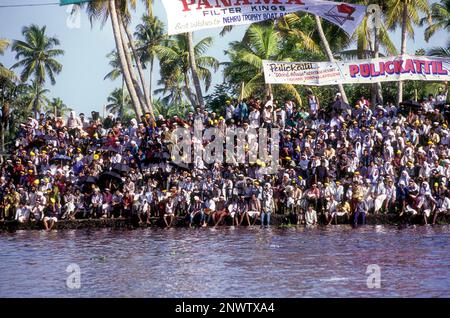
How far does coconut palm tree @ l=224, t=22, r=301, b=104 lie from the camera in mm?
46312

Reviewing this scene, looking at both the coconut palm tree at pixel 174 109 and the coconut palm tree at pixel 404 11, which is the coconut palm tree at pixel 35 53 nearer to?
the coconut palm tree at pixel 174 109

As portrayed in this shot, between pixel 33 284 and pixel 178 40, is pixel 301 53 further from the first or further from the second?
pixel 33 284

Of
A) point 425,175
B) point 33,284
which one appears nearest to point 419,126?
point 425,175

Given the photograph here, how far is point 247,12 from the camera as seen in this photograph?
108 feet

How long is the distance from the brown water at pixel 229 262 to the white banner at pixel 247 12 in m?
8.05

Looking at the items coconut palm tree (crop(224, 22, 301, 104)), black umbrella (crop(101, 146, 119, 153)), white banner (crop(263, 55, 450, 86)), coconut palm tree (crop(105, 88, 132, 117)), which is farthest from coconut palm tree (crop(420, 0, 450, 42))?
coconut palm tree (crop(105, 88, 132, 117))

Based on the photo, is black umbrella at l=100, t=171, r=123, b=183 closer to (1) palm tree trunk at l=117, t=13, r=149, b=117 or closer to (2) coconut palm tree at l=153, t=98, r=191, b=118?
(1) palm tree trunk at l=117, t=13, r=149, b=117

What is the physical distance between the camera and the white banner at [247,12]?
32.3 metres

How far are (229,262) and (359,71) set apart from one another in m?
14.2

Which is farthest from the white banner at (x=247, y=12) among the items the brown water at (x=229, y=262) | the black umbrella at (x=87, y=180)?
the brown water at (x=229, y=262)

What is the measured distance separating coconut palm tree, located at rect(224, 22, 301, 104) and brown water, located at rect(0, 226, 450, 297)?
58.7ft

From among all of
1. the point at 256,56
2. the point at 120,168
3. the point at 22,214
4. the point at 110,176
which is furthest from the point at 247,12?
the point at 256,56

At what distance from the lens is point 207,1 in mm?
32594

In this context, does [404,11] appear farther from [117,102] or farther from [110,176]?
[117,102]
